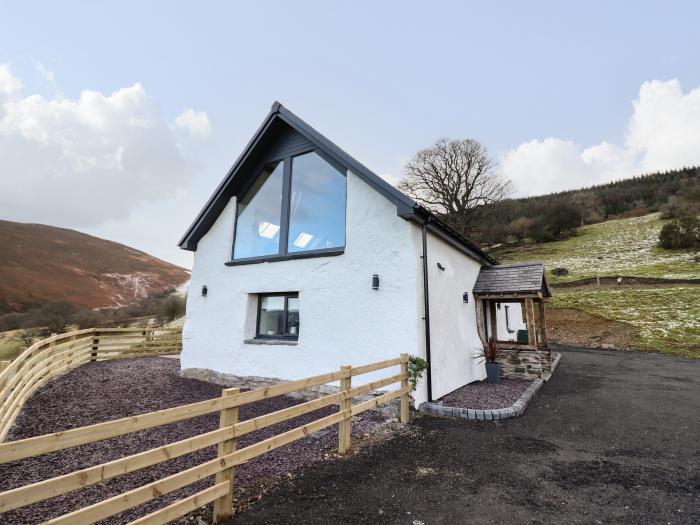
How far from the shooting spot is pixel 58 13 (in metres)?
7.84

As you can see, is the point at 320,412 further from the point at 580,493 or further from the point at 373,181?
the point at 373,181

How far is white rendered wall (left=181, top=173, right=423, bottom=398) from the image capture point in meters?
6.63

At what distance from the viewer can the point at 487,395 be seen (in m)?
7.32

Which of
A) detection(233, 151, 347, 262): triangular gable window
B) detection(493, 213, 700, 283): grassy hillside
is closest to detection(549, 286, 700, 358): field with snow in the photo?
detection(493, 213, 700, 283): grassy hillside

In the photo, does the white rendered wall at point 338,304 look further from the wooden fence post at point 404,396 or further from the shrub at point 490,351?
the shrub at point 490,351

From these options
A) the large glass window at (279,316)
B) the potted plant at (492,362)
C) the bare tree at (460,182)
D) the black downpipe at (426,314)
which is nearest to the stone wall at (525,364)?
the potted plant at (492,362)

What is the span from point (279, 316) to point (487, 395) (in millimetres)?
5460

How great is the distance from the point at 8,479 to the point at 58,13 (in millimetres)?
10136

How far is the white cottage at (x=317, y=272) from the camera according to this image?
675 centimetres

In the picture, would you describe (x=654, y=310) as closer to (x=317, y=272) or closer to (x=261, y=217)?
(x=317, y=272)

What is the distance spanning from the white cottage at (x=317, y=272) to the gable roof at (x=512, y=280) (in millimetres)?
366

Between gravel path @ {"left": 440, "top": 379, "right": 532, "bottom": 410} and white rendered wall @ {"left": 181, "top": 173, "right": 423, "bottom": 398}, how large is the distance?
1.56 metres

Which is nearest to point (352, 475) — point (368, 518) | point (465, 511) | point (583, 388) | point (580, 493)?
point (368, 518)

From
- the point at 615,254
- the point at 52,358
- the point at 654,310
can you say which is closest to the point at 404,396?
the point at 52,358
